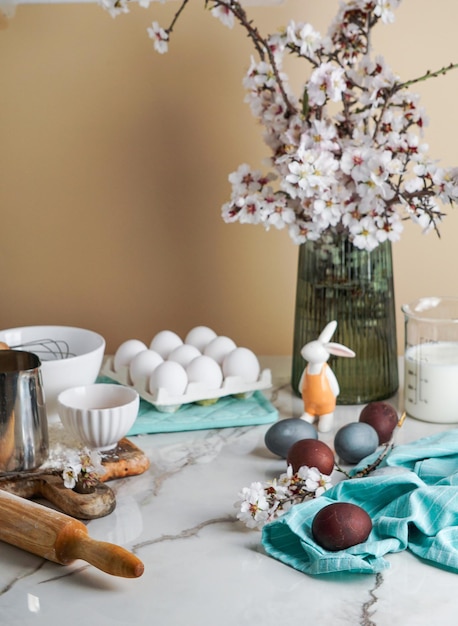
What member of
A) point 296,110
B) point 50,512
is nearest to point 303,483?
point 50,512

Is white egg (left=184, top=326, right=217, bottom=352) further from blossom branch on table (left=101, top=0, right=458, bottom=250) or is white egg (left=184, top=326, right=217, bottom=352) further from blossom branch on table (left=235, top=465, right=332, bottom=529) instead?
blossom branch on table (left=235, top=465, right=332, bottom=529)

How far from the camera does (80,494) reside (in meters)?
1.01

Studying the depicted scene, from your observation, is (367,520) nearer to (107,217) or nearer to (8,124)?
(107,217)

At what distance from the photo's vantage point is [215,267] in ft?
5.33

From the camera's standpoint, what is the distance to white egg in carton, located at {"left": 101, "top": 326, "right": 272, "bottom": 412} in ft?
4.25

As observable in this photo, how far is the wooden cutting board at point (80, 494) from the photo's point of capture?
99 cm

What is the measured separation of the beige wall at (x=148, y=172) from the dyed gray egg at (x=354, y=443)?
524 mm

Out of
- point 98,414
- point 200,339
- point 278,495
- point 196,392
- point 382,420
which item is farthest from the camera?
point 200,339

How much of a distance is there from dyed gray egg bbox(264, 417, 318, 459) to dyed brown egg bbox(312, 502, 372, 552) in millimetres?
239

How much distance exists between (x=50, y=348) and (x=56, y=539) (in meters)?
0.55

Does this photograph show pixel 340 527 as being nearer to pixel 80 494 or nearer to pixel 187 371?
pixel 80 494

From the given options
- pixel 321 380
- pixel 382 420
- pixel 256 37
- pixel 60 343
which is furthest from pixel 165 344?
pixel 256 37

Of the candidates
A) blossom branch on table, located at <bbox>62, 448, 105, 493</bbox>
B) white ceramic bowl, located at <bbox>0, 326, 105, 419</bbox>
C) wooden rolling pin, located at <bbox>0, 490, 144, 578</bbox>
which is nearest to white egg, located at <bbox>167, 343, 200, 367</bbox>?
white ceramic bowl, located at <bbox>0, 326, 105, 419</bbox>

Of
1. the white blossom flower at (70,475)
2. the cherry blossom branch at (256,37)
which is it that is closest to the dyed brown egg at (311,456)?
the white blossom flower at (70,475)
